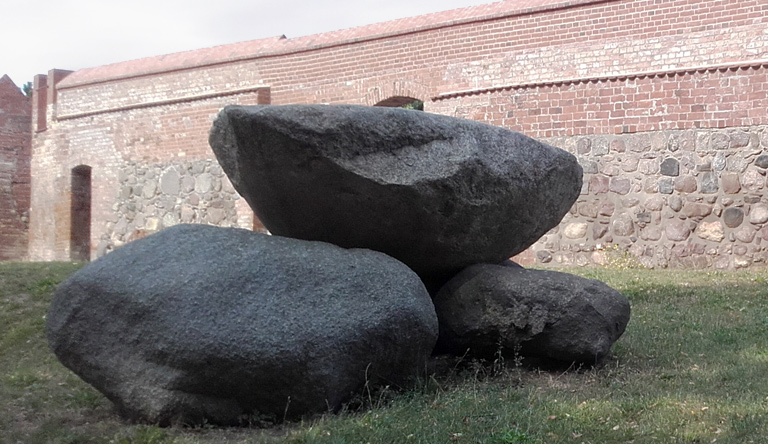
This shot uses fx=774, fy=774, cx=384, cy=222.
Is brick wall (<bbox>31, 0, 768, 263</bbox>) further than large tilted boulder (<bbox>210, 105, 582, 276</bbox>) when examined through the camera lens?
Yes

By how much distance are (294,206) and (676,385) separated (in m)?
2.54

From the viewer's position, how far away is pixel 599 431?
12.5 feet

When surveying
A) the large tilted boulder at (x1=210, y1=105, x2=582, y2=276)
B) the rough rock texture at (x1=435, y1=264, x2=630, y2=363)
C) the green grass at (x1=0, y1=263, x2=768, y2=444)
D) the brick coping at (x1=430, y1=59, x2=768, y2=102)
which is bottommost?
the green grass at (x1=0, y1=263, x2=768, y2=444)

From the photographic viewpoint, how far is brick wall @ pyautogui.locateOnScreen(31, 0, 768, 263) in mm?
9758

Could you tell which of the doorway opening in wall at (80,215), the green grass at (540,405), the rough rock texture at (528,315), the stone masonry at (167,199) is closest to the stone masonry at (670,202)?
the green grass at (540,405)

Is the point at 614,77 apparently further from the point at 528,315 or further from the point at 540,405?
the point at 540,405

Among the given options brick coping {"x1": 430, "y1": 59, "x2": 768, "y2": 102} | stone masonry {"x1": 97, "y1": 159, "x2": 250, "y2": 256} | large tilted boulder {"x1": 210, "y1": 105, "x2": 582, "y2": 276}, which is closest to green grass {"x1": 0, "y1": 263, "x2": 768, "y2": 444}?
large tilted boulder {"x1": 210, "y1": 105, "x2": 582, "y2": 276}

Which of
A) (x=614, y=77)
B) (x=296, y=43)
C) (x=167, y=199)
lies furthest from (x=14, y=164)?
(x=614, y=77)

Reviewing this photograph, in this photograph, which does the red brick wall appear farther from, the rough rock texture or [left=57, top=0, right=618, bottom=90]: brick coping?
the rough rock texture

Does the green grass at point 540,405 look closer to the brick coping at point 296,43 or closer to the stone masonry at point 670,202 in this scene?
the stone masonry at point 670,202

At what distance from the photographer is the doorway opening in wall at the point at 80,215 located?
15.7 metres

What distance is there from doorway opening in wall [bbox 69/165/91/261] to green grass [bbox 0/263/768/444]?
9778mm

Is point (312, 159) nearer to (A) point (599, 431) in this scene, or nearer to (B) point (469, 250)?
(B) point (469, 250)

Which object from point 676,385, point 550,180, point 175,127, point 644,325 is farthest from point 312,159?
point 175,127
